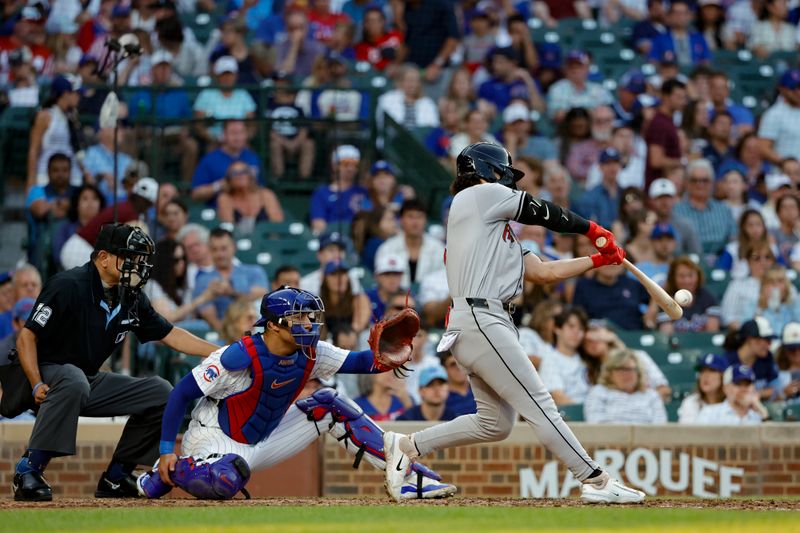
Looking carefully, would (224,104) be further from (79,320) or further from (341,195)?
(79,320)

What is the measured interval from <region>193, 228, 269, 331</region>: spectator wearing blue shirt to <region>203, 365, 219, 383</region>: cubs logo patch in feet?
14.4

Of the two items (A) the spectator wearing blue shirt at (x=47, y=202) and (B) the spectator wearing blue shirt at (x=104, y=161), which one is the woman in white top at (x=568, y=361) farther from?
(A) the spectator wearing blue shirt at (x=47, y=202)

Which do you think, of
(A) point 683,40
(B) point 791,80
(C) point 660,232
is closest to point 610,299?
(C) point 660,232

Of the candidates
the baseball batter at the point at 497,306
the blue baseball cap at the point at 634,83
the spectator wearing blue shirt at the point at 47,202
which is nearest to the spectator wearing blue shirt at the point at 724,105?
the blue baseball cap at the point at 634,83

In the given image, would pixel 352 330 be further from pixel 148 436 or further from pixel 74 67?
pixel 74 67

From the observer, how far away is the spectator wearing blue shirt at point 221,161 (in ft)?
43.5

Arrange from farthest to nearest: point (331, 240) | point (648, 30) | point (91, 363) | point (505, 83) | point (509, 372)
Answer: point (648, 30), point (505, 83), point (331, 240), point (91, 363), point (509, 372)

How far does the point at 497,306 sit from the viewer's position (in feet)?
23.6

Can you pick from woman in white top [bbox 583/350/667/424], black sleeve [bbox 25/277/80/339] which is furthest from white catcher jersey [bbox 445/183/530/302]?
woman in white top [bbox 583/350/667/424]

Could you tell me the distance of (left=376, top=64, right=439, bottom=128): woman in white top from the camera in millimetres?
14750

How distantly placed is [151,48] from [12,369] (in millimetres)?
7178

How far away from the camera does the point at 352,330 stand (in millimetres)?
11305

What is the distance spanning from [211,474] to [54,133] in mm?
6420

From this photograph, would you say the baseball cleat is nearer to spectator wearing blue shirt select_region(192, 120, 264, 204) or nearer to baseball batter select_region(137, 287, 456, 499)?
baseball batter select_region(137, 287, 456, 499)
